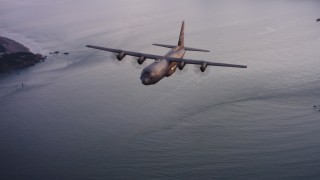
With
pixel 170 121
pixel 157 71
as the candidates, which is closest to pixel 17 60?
pixel 170 121

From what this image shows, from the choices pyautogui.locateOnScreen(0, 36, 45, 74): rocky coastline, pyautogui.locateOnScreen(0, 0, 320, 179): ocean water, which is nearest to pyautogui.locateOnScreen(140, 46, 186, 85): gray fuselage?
pyautogui.locateOnScreen(0, 0, 320, 179): ocean water

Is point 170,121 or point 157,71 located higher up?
point 157,71

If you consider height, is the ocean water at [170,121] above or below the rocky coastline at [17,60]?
below

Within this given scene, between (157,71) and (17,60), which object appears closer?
(157,71)

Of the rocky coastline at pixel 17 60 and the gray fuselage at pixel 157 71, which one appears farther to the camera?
the rocky coastline at pixel 17 60

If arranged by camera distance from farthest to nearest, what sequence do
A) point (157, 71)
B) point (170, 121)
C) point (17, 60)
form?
1. point (17, 60)
2. point (170, 121)
3. point (157, 71)

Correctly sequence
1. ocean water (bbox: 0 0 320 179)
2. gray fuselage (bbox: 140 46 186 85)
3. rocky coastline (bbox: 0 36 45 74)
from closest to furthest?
1. gray fuselage (bbox: 140 46 186 85)
2. ocean water (bbox: 0 0 320 179)
3. rocky coastline (bbox: 0 36 45 74)

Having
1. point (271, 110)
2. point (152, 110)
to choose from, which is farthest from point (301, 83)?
point (152, 110)

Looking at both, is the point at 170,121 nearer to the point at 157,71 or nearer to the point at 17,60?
the point at 157,71

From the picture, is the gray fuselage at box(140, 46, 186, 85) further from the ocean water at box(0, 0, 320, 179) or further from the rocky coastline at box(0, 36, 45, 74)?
the rocky coastline at box(0, 36, 45, 74)

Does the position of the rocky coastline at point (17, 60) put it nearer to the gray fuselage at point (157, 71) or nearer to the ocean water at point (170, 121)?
the ocean water at point (170, 121)

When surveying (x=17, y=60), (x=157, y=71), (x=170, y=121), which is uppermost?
(x=17, y=60)

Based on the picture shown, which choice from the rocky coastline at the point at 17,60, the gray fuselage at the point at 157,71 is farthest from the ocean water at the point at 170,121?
the gray fuselage at the point at 157,71

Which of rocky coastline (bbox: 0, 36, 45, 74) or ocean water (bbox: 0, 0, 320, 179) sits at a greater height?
rocky coastline (bbox: 0, 36, 45, 74)
